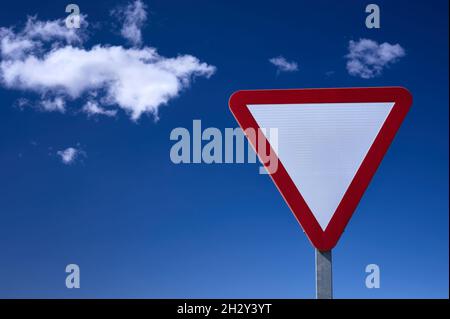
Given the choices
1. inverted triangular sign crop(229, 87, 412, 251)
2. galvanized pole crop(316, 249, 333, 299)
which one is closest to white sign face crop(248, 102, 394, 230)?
inverted triangular sign crop(229, 87, 412, 251)

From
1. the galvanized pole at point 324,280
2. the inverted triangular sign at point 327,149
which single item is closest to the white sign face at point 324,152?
the inverted triangular sign at point 327,149

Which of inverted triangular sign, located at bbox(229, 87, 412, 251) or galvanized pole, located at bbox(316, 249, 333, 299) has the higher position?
inverted triangular sign, located at bbox(229, 87, 412, 251)

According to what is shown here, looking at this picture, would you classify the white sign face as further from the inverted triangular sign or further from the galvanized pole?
the galvanized pole

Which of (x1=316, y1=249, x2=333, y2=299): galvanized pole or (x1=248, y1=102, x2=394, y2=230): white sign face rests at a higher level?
(x1=248, y1=102, x2=394, y2=230): white sign face

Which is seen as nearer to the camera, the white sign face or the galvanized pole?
the galvanized pole

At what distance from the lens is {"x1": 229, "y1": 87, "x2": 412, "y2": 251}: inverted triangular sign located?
154 centimetres

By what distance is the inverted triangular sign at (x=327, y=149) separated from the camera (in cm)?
154

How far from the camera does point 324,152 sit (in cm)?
155

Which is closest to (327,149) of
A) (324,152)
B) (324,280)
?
(324,152)

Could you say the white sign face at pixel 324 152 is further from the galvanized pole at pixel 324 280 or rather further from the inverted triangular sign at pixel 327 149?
the galvanized pole at pixel 324 280

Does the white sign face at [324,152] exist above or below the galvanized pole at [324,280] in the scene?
above

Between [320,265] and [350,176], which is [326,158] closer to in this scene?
[350,176]

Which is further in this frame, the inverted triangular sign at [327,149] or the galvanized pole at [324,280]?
the inverted triangular sign at [327,149]
